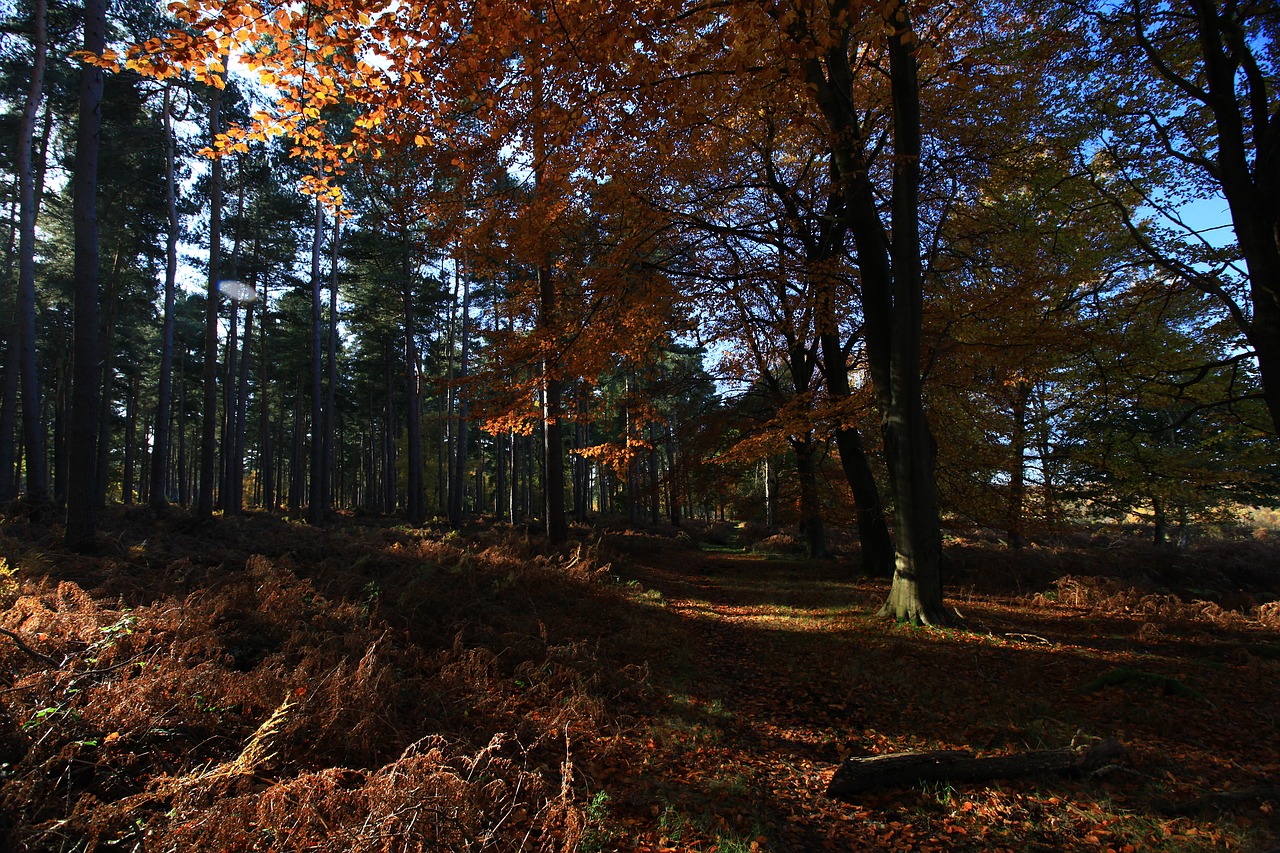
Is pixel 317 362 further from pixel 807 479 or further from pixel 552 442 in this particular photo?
pixel 807 479

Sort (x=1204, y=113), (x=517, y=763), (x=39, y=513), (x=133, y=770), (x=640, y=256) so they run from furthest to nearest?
1. (x=39, y=513)
2. (x=640, y=256)
3. (x=1204, y=113)
4. (x=517, y=763)
5. (x=133, y=770)

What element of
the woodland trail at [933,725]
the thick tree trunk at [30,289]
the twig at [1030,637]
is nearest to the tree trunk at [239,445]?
the thick tree trunk at [30,289]

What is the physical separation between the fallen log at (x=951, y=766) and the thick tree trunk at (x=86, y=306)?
420 inches

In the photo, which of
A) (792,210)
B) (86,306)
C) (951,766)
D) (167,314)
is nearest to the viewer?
(951,766)

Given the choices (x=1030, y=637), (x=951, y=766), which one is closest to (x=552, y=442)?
(x=1030, y=637)

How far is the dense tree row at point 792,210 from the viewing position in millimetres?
5250

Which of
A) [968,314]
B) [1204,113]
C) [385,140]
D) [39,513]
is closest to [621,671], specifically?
[385,140]

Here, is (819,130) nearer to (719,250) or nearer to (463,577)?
(719,250)

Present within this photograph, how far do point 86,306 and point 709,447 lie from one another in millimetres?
11722

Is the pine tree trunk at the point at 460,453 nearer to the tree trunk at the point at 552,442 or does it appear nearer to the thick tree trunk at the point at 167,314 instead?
the tree trunk at the point at 552,442

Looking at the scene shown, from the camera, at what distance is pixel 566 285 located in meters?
11.2

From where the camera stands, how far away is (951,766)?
4004 millimetres

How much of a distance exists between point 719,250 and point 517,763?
1029 cm

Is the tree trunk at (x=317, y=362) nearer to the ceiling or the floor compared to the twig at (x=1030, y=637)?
nearer to the ceiling
